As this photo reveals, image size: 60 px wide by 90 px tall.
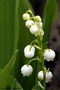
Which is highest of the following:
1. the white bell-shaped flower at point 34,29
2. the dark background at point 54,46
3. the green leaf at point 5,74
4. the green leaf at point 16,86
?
the white bell-shaped flower at point 34,29

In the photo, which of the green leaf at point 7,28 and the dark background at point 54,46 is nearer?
the green leaf at point 7,28

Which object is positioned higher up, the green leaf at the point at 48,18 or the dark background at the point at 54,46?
the green leaf at the point at 48,18

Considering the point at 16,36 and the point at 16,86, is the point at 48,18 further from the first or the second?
the point at 16,86

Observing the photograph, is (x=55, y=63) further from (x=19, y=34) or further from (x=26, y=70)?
(x=26, y=70)

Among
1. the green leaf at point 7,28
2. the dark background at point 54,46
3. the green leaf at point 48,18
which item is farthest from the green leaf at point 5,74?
the dark background at point 54,46

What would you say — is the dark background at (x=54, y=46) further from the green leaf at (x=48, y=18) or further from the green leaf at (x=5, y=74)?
the green leaf at (x=5, y=74)

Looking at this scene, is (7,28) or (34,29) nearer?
(34,29)

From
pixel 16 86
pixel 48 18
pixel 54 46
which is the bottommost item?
pixel 54 46

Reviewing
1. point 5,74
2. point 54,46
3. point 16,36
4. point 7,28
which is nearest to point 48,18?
point 16,36

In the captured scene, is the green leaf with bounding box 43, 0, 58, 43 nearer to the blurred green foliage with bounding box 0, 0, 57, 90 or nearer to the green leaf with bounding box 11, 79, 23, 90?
the blurred green foliage with bounding box 0, 0, 57, 90

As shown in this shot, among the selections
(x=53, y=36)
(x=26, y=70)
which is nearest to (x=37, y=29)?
(x=26, y=70)

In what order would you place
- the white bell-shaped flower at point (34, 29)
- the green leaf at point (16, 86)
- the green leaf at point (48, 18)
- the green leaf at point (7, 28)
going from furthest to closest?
the green leaf at point (7, 28)
the green leaf at point (48, 18)
the green leaf at point (16, 86)
the white bell-shaped flower at point (34, 29)

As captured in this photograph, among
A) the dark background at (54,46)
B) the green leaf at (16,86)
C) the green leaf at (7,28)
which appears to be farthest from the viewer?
the dark background at (54,46)
